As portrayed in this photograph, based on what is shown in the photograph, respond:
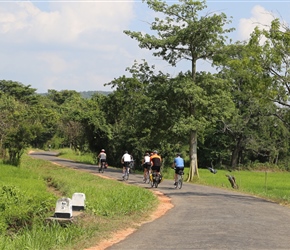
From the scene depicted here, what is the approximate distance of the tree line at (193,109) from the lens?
76.0 feet

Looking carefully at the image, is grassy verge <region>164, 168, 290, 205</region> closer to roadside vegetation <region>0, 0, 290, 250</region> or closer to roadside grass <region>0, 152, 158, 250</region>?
roadside vegetation <region>0, 0, 290, 250</region>

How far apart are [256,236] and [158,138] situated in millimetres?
29198

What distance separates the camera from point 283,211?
1739 centimetres

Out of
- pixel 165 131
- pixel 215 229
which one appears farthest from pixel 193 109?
pixel 215 229

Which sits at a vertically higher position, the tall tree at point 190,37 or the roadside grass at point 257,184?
the tall tree at point 190,37

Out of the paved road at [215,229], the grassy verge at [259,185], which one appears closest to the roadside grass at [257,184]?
the grassy verge at [259,185]

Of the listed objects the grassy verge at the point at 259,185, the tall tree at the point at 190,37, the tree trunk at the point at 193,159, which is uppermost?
the tall tree at the point at 190,37

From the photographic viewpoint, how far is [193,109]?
123 feet

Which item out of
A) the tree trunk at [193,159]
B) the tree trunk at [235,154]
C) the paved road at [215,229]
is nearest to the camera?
the paved road at [215,229]

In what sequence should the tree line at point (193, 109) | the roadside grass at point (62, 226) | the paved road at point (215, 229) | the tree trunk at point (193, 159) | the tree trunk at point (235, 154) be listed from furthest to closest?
the tree trunk at point (235, 154), the tree trunk at point (193, 159), the tree line at point (193, 109), the paved road at point (215, 229), the roadside grass at point (62, 226)

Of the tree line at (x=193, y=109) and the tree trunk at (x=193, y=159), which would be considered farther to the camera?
the tree trunk at (x=193, y=159)

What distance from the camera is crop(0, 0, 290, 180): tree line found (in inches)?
912

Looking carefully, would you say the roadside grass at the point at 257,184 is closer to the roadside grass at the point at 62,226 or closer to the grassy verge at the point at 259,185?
the grassy verge at the point at 259,185

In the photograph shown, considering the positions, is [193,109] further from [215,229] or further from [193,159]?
[215,229]
